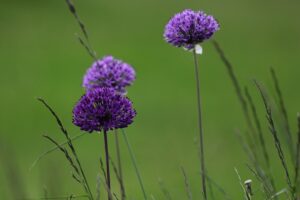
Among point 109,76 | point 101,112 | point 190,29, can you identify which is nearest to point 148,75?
point 109,76

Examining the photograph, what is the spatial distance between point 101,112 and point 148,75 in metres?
10.6

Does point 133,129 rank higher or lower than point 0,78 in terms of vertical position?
lower

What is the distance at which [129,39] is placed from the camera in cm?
1420

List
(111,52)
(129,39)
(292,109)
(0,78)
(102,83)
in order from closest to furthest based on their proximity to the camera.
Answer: (102,83) → (292,109) → (0,78) → (111,52) → (129,39)

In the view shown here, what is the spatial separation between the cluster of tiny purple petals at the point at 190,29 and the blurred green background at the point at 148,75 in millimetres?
4406

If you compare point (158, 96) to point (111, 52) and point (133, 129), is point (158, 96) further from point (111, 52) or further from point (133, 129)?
point (111, 52)

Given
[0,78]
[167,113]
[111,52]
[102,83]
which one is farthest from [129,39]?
[102,83]

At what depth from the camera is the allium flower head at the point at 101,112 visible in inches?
52.2

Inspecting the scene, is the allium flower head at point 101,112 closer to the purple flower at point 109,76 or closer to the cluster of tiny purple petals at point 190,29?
the cluster of tiny purple petals at point 190,29

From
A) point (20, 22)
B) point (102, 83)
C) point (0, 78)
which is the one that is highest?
point (20, 22)

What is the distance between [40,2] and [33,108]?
5.07 metres

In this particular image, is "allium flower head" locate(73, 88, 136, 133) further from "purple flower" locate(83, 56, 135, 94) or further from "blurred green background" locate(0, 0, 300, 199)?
"blurred green background" locate(0, 0, 300, 199)

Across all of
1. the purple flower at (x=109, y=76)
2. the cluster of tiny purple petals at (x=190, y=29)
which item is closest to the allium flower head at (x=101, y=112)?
the cluster of tiny purple petals at (x=190, y=29)

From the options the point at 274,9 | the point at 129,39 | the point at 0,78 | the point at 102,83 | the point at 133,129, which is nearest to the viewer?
the point at 102,83
